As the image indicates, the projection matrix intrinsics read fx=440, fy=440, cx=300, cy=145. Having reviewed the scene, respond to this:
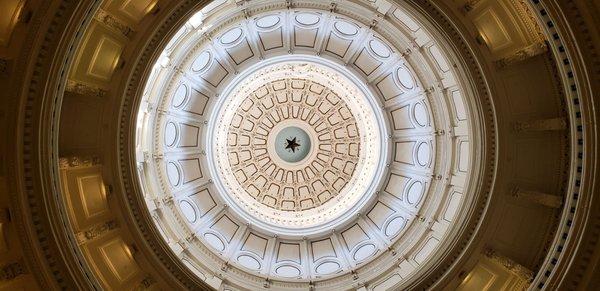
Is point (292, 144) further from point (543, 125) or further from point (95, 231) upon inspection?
point (543, 125)

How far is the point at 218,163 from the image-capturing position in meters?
22.6

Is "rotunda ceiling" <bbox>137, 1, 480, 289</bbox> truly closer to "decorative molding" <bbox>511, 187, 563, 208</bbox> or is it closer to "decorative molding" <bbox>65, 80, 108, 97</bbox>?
"decorative molding" <bbox>511, 187, 563, 208</bbox>

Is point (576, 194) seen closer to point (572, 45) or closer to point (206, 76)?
point (572, 45)

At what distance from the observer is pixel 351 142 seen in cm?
2552

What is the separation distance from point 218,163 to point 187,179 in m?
A: 2.70

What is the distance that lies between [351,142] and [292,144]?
11.9 feet

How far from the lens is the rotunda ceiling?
653 inches

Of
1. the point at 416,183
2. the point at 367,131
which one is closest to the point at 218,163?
the point at 367,131

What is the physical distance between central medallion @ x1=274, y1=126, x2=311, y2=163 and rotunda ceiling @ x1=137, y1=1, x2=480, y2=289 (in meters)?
2.72

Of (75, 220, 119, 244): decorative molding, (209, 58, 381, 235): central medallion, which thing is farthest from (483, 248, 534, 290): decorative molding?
(75, 220, 119, 244): decorative molding

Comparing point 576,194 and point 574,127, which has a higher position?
point 574,127

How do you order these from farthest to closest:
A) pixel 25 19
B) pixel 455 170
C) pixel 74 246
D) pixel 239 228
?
pixel 239 228
pixel 455 170
pixel 74 246
pixel 25 19

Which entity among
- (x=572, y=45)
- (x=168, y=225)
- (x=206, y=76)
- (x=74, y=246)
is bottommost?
(x=74, y=246)

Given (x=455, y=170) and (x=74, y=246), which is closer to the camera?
(x=74, y=246)
